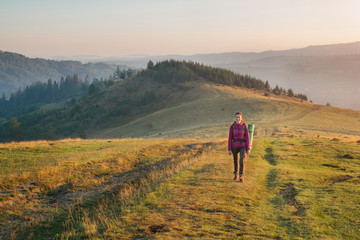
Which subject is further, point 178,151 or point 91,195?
point 178,151

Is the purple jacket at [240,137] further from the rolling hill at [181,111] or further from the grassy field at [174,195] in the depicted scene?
the rolling hill at [181,111]

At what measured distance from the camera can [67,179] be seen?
17375 mm

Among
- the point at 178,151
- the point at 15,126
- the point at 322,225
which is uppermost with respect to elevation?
the point at 322,225

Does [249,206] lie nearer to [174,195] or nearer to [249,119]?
[174,195]

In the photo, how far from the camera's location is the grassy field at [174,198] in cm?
946

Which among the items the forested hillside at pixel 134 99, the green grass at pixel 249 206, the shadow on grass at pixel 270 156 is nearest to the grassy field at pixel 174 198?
the green grass at pixel 249 206

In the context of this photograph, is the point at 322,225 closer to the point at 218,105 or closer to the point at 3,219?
the point at 3,219

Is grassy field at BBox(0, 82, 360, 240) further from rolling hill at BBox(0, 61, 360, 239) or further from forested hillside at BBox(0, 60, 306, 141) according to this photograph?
forested hillside at BBox(0, 60, 306, 141)

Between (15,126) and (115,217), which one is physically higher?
(115,217)

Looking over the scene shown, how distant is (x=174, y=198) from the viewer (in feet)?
40.7

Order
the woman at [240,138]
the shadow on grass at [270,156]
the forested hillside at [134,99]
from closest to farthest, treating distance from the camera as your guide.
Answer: the woman at [240,138] → the shadow on grass at [270,156] → the forested hillside at [134,99]

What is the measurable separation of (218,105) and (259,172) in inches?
2683

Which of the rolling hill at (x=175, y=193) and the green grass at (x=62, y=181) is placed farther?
the green grass at (x=62, y=181)

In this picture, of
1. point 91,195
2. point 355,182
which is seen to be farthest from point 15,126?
point 355,182
